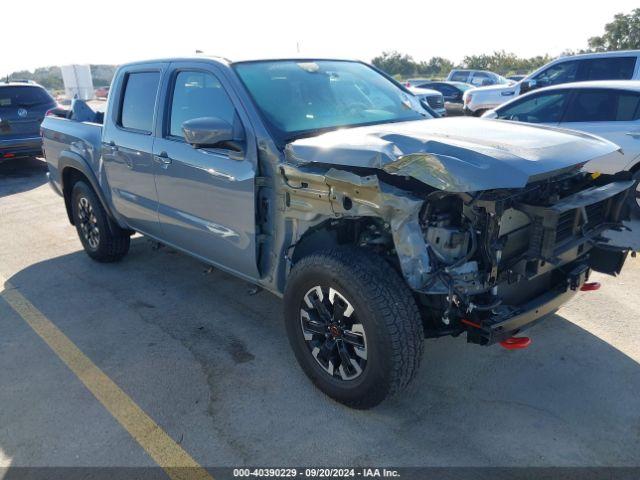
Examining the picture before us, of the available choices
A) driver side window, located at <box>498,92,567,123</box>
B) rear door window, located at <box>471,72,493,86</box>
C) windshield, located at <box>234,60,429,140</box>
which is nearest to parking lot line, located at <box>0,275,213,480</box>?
windshield, located at <box>234,60,429,140</box>

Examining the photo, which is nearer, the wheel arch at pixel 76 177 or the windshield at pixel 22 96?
the wheel arch at pixel 76 177

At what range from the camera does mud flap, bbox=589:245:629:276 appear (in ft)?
10.6

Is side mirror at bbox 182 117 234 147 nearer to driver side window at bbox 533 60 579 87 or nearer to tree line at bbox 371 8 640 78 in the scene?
driver side window at bbox 533 60 579 87

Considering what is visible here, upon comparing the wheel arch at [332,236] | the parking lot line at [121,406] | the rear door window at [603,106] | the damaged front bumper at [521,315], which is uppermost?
the rear door window at [603,106]

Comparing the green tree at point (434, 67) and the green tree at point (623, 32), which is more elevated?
the green tree at point (623, 32)

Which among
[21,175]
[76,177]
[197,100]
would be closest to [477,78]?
[21,175]

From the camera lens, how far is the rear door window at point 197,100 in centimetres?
356

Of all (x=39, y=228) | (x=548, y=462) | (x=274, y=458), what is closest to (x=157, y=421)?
(x=274, y=458)

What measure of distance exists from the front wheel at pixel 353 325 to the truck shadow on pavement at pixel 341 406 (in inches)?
8.5

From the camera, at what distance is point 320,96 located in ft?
12.3

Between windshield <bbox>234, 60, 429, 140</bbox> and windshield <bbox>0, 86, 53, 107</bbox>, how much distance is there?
9.18m

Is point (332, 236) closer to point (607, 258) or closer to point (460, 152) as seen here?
point (460, 152)

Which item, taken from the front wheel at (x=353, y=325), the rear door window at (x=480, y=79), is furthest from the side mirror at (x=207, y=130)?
the rear door window at (x=480, y=79)

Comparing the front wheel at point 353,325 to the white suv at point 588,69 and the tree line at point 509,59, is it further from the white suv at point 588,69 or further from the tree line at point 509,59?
the tree line at point 509,59
